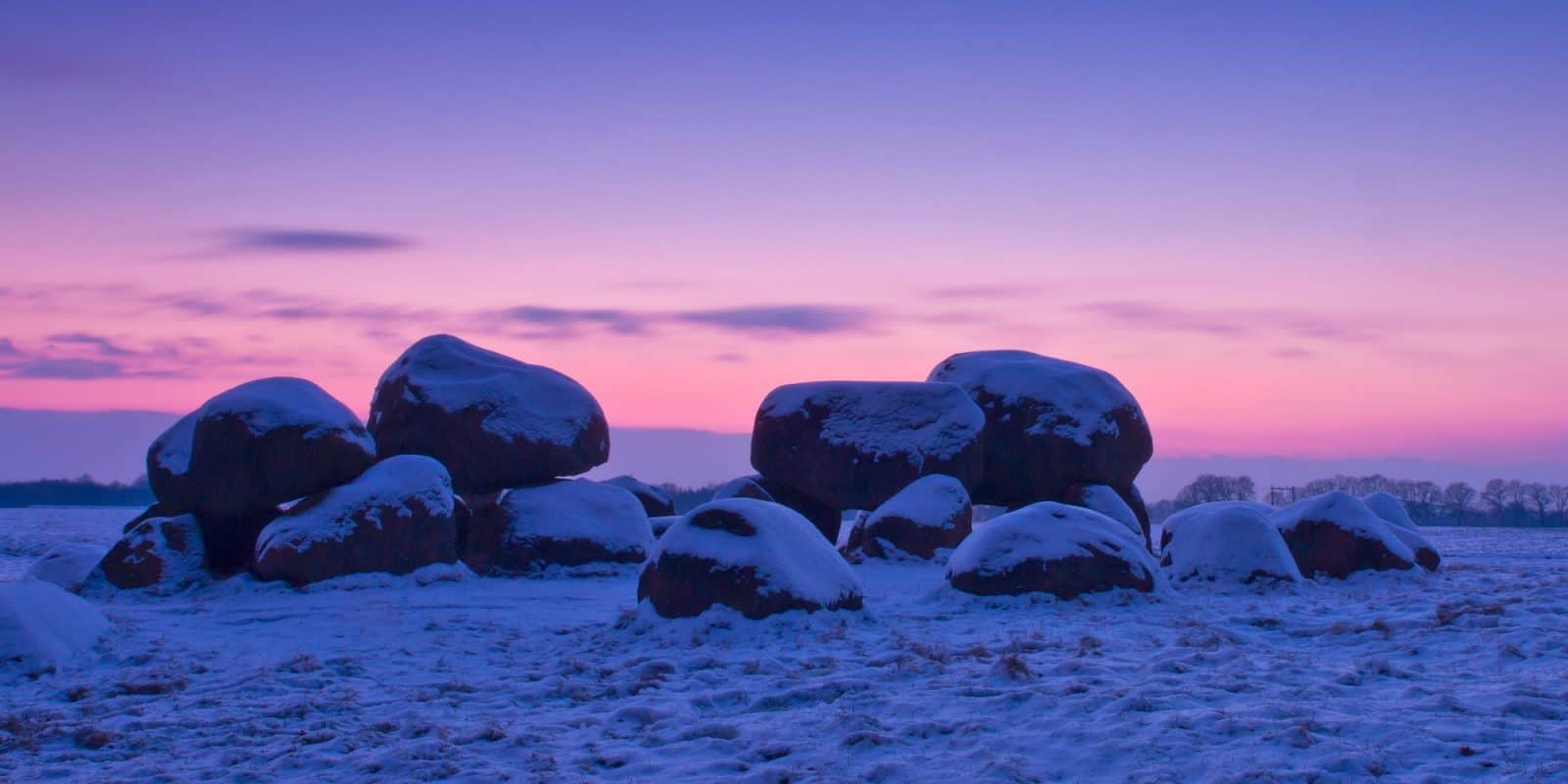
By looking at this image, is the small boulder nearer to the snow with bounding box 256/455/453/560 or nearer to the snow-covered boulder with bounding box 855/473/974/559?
the snow-covered boulder with bounding box 855/473/974/559

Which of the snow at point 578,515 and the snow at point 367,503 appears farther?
the snow at point 578,515

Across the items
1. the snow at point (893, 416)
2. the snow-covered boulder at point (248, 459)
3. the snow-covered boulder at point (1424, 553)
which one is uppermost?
the snow at point (893, 416)

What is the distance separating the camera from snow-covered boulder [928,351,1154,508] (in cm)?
2164

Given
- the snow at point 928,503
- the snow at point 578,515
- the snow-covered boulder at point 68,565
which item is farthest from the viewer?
the snow at point 928,503

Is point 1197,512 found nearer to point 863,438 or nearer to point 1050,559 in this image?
point 1050,559

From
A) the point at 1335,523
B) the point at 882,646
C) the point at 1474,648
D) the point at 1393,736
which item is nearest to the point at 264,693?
the point at 882,646

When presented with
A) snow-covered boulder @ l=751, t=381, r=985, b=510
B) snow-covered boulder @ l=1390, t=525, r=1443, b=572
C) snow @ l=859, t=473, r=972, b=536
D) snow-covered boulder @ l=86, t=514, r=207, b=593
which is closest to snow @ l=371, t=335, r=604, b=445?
snow-covered boulder @ l=86, t=514, r=207, b=593

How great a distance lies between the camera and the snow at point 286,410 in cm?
1531

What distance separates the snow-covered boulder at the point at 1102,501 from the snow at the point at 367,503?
34.7 ft

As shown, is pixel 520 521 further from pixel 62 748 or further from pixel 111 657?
pixel 62 748

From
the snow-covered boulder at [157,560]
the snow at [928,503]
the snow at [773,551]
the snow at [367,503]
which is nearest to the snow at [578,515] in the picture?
the snow at [367,503]

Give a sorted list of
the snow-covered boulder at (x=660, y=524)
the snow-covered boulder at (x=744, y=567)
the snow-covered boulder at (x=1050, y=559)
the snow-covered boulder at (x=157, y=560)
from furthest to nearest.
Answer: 1. the snow-covered boulder at (x=660, y=524)
2. the snow-covered boulder at (x=157, y=560)
3. the snow-covered boulder at (x=1050, y=559)
4. the snow-covered boulder at (x=744, y=567)

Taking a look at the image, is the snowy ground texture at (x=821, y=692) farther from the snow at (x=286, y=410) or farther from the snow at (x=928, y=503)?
the snow at (x=928, y=503)

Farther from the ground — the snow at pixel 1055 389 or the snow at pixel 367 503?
the snow at pixel 1055 389
